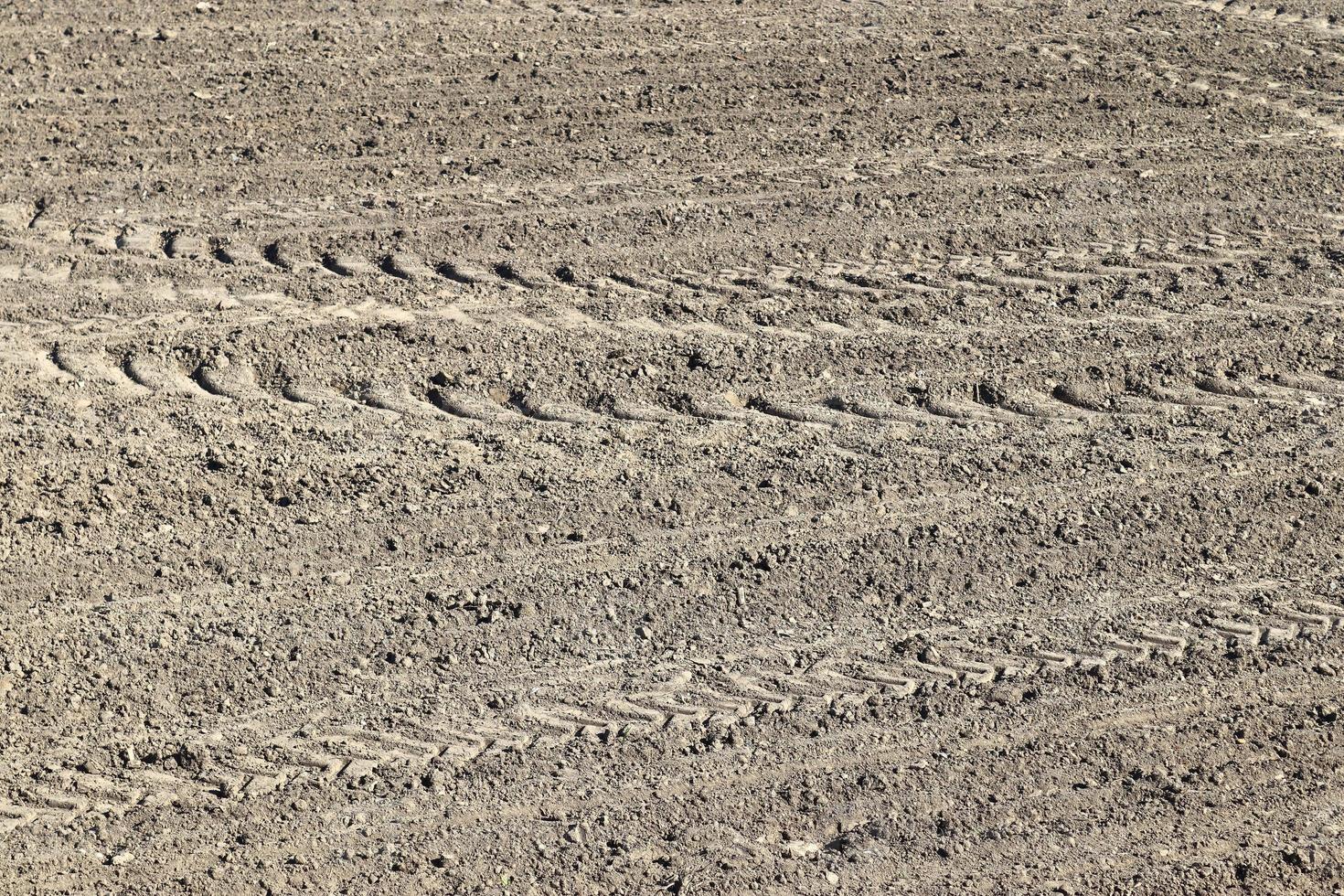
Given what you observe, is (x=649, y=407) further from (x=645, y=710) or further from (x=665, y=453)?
(x=645, y=710)

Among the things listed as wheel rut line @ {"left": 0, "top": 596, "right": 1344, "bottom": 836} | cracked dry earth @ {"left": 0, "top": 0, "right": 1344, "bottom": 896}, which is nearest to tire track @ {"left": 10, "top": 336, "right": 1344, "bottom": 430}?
cracked dry earth @ {"left": 0, "top": 0, "right": 1344, "bottom": 896}

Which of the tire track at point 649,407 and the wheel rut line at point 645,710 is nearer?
the wheel rut line at point 645,710

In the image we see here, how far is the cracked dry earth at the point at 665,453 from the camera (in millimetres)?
4570

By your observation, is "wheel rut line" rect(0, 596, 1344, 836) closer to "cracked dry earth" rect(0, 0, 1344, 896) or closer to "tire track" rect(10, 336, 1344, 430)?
"cracked dry earth" rect(0, 0, 1344, 896)

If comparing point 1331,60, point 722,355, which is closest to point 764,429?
point 722,355

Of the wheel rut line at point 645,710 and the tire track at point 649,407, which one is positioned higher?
the tire track at point 649,407

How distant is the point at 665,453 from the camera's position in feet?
18.6

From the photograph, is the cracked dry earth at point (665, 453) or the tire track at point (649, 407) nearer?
the cracked dry earth at point (665, 453)

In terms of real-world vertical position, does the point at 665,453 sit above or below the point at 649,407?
below

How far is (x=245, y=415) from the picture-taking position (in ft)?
18.6

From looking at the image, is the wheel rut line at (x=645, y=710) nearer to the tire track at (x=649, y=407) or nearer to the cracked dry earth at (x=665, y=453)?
the cracked dry earth at (x=665, y=453)

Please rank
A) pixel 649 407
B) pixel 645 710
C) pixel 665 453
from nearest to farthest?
pixel 645 710, pixel 665 453, pixel 649 407

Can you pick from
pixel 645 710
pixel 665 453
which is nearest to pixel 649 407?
pixel 665 453

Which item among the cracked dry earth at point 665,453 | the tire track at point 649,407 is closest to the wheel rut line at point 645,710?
the cracked dry earth at point 665,453
